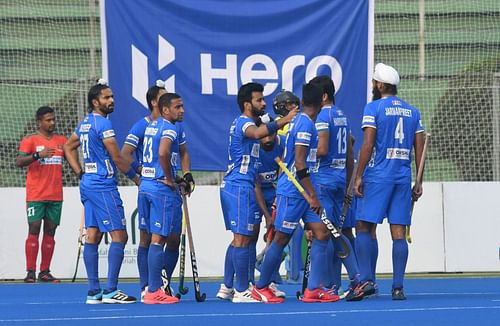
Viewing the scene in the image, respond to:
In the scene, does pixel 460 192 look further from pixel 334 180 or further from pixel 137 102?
pixel 334 180

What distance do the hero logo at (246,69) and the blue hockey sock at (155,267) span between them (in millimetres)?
4547

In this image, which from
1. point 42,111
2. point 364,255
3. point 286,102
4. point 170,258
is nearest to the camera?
point 364,255

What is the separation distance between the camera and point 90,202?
11.8m

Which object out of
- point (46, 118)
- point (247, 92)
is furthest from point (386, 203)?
point (46, 118)

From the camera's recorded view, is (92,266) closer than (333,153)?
No

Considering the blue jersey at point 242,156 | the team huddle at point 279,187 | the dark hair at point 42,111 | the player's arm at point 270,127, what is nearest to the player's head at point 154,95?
the team huddle at point 279,187

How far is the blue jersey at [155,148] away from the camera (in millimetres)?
11625

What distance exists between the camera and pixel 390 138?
38.1ft

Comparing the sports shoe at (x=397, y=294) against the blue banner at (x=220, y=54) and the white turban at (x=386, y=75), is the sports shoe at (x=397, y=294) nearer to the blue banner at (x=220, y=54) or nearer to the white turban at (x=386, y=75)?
the white turban at (x=386, y=75)

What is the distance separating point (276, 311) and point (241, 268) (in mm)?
1485

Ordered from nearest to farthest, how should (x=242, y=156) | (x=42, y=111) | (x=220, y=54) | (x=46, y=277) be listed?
1. (x=242, y=156)
2. (x=220, y=54)
3. (x=46, y=277)
4. (x=42, y=111)

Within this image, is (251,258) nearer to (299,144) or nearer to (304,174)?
(304,174)

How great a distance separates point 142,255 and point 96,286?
0.80m

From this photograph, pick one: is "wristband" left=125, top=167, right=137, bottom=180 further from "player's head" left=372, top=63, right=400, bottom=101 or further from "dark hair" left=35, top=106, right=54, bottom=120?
"dark hair" left=35, top=106, right=54, bottom=120
